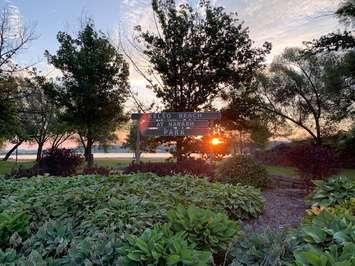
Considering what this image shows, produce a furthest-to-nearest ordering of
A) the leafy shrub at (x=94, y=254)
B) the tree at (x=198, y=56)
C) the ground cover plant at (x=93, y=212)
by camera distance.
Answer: the tree at (x=198, y=56)
the ground cover plant at (x=93, y=212)
the leafy shrub at (x=94, y=254)

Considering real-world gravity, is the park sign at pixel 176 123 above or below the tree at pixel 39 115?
below

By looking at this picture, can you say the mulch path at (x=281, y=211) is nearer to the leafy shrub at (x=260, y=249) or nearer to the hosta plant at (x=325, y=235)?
the leafy shrub at (x=260, y=249)

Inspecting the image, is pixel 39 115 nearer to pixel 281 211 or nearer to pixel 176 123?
pixel 176 123

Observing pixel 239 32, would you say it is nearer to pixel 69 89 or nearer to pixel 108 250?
pixel 69 89

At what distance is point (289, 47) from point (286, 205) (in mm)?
26331

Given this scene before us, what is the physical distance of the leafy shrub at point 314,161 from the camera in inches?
444

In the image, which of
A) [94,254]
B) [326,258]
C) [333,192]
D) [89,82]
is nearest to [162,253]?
[94,254]

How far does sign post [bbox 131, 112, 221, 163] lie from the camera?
14.6 meters

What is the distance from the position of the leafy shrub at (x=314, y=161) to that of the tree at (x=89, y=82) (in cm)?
1276

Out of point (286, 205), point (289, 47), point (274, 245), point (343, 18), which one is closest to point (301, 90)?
point (289, 47)

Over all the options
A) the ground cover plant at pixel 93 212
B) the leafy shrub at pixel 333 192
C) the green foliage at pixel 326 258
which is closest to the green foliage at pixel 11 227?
the ground cover plant at pixel 93 212

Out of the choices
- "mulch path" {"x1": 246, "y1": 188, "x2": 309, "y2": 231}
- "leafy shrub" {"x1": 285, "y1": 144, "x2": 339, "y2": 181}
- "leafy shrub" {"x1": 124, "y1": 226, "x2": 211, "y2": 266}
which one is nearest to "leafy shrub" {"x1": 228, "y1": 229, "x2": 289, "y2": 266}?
"leafy shrub" {"x1": 124, "y1": 226, "x2": 211, "y2": 266}

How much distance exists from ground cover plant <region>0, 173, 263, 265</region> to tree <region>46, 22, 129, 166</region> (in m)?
13.4

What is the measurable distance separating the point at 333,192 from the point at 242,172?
4.09m
